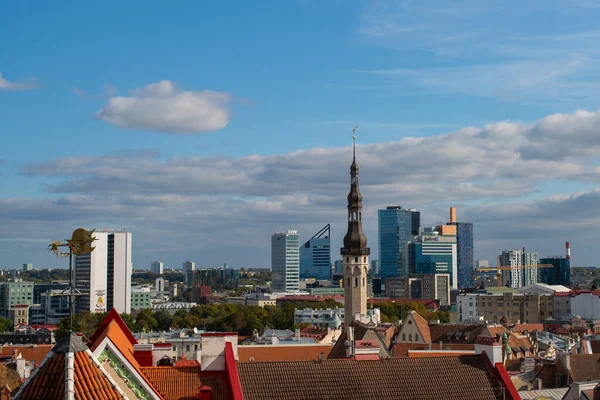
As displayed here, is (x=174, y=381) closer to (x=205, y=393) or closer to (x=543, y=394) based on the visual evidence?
(x=205, y=393)

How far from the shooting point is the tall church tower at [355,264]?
295 feet

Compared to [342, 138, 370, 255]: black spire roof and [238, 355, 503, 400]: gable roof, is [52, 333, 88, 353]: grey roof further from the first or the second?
[342, 138, 370, 255]: black spire roof

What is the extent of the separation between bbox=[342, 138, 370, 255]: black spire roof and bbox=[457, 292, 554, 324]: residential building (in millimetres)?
71964

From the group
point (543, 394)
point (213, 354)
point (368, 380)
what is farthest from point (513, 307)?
point (213, 354)

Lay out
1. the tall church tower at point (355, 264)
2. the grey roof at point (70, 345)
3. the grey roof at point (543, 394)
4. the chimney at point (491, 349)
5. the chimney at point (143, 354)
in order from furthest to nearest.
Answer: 1. the tall church tower at point (355, 264)
2. the grey roof at point (543, 394)
3. the chimney at point (491, 349)
4. the chimney at point (143, 354)
5. the grey roof at point (70, 345)

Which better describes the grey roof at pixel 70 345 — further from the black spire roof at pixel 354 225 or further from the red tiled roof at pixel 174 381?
the black spire roof at pixel 354 225

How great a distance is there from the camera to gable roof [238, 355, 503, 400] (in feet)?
67.8

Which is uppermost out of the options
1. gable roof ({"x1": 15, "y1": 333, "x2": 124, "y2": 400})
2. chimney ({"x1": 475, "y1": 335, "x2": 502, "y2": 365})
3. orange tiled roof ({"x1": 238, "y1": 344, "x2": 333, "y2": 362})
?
gable roof ({"x1": 15, "y1": 333, "x2": 124, "y2": 400})

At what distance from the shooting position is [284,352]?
63.2m

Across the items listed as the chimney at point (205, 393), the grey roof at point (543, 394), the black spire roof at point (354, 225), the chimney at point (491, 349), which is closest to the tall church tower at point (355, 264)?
the black spire roof at point (354, 225)

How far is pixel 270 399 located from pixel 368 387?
2369mm

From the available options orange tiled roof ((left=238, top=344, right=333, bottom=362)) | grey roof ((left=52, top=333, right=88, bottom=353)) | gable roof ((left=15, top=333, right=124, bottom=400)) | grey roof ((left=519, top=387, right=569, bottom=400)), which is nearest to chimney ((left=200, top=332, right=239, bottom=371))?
gable roof ((left=15, top=333, right=124, bottom=400))

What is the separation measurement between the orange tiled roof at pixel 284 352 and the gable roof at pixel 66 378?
158ft

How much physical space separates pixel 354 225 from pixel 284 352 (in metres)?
32.5
